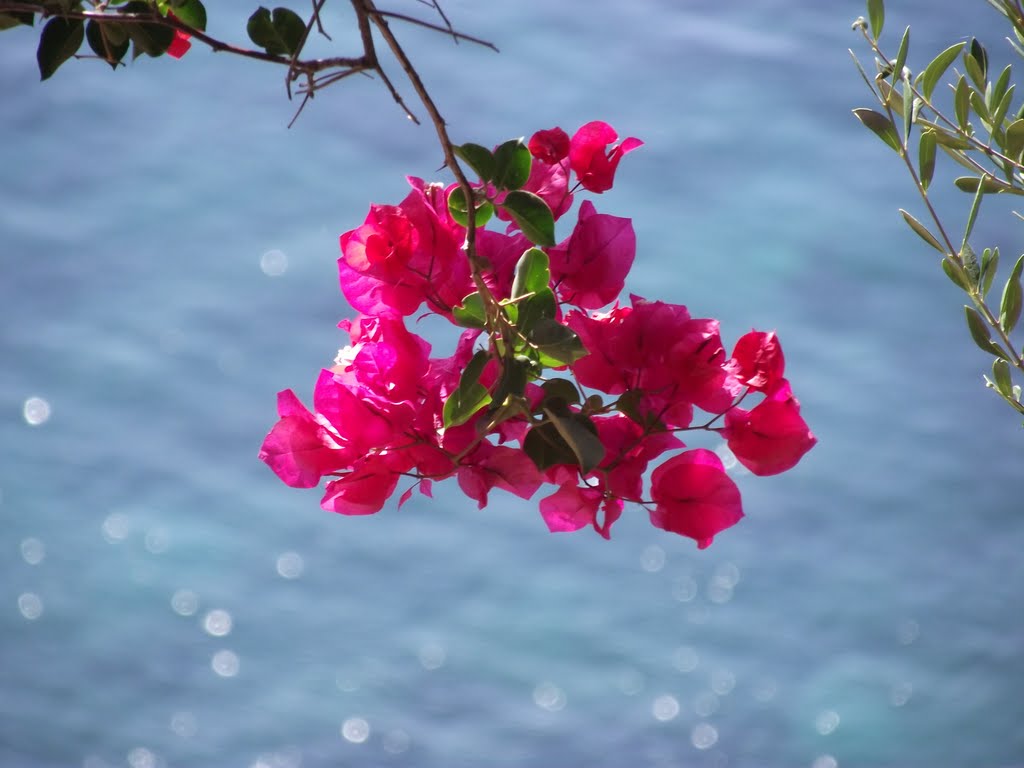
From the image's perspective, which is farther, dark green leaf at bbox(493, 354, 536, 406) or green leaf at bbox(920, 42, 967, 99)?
green leaf at bbox(920, 42, 967, 99)

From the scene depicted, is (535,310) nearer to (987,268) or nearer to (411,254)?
(411,254)

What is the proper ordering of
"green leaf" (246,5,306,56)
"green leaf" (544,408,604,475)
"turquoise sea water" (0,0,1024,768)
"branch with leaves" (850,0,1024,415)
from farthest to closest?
1. "turquoise sea water" (0,0,1024,768)
2. "branch with leaves" (850,0,1024,415)
3. "green leaf" (246,5,306,56)
4. "green leaf" (544,408,604,475)

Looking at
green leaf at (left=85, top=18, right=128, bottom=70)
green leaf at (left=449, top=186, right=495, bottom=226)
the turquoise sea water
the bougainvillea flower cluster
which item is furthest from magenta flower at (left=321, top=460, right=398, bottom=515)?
the turquoise sea water

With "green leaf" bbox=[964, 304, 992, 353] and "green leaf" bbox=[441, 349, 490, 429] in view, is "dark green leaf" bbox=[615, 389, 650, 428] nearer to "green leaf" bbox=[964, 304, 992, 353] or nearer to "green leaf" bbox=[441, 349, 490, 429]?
"green leaf" bbox=[441, 349, 490, 429]

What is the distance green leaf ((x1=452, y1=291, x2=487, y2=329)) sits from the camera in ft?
1.38

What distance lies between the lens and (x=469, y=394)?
1.39 ft

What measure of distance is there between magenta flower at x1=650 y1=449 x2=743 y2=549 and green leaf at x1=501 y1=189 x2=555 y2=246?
0.36 ft

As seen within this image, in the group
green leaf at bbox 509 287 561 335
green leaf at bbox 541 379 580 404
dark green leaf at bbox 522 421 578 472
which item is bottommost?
dark green leaf at bbox 522 421 578 472

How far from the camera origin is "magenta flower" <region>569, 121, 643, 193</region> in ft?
1.74

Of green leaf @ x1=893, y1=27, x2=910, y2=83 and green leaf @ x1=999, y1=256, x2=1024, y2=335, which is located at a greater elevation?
green leaf @ x1=893, y1=27, x2=910, y2=83

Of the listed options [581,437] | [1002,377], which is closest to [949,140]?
[1002,377]

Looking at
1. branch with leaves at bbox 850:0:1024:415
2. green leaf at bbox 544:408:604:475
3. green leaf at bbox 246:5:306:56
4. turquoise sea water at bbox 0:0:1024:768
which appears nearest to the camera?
green leaf at bbox 544:408:604:475

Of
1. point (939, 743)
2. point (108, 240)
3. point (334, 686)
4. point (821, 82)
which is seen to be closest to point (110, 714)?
point (334, 686)

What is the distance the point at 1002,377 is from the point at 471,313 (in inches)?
13.4
